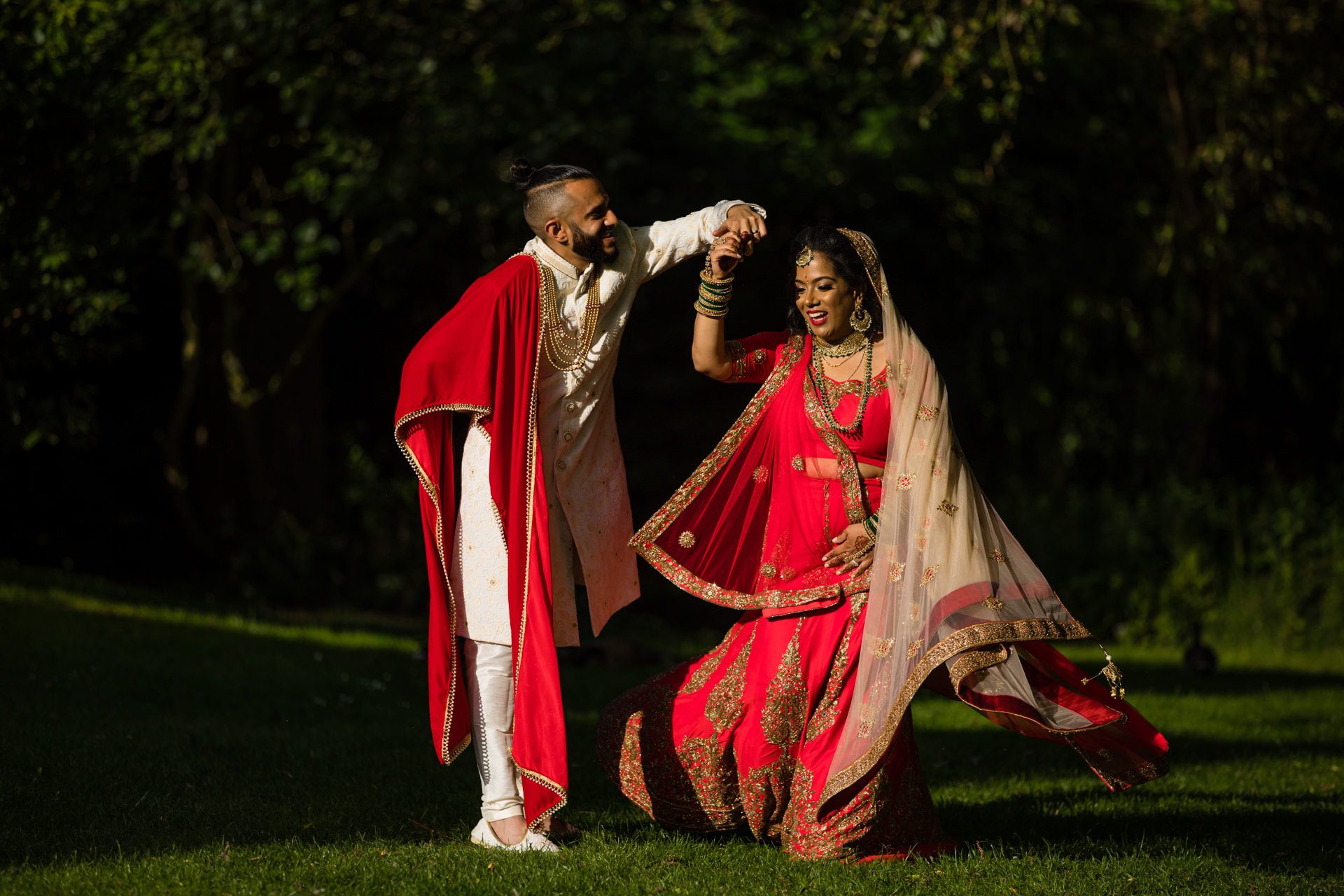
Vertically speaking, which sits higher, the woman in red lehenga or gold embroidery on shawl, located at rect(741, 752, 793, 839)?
the woman in red lehenga

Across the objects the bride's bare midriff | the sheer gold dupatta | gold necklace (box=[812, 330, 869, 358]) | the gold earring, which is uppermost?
the gold earring

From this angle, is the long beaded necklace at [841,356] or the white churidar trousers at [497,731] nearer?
the white churidar trousers at [497,731]

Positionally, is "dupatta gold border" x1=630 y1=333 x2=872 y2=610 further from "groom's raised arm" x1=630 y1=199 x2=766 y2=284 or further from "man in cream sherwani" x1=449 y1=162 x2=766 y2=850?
"groom's raised arm" x1=630 y1=199 x2=766 y2=284

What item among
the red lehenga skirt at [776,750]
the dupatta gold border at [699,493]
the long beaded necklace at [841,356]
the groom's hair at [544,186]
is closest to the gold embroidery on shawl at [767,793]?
the red lehenga skirt at [776,750]

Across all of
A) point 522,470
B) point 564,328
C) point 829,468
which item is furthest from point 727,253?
point 522,470

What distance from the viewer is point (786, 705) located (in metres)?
4.20

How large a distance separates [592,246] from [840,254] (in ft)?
2.39

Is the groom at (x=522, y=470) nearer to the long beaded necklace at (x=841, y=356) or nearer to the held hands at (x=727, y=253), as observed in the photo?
the held hands at (x=727, y=253)

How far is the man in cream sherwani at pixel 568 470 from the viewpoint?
414cm

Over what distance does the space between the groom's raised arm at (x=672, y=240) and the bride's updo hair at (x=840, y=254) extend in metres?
0.15

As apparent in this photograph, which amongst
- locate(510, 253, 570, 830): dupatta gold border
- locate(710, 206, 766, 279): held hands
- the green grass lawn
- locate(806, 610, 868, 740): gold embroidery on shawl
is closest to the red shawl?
locate(510, 253, 570, 830): dupatta gold border

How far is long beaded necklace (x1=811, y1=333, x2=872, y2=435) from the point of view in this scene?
4.24 metres

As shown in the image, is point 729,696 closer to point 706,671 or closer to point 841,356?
point 706,671

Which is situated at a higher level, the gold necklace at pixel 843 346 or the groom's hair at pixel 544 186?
the groom's hair at pixel 544 186
